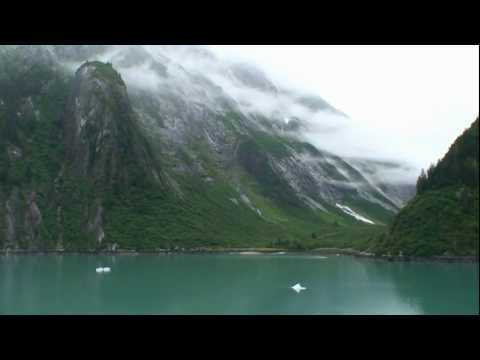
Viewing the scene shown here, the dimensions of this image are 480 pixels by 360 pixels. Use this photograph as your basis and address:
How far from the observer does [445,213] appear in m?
119

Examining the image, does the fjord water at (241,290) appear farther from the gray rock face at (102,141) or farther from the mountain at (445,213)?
the gray rock face at (102,141)

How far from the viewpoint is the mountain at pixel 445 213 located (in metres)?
114

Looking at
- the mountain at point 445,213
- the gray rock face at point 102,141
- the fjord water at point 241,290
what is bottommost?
the fjord water at point 241,290

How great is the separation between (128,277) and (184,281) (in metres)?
11.8

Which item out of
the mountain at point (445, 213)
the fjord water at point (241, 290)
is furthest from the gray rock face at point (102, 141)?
A: the mountain at point (445, 213)

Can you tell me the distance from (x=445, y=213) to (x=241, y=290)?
197 feet

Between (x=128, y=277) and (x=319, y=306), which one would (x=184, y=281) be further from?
(x=319, y=306)

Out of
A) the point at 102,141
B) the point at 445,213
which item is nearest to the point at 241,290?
the point at 445,213

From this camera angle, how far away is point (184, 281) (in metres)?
85.4

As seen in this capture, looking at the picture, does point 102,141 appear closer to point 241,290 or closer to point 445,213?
point 445,213

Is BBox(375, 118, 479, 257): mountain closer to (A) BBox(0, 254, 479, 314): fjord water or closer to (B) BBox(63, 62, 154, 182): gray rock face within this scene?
(A) BBox(0, 254, 479, 314): fjord water

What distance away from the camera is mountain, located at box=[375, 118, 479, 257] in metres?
114

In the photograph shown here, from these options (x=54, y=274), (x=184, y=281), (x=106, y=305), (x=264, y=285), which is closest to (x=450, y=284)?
(x=264, y=285)

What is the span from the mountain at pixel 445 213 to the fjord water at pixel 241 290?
6.13 m
